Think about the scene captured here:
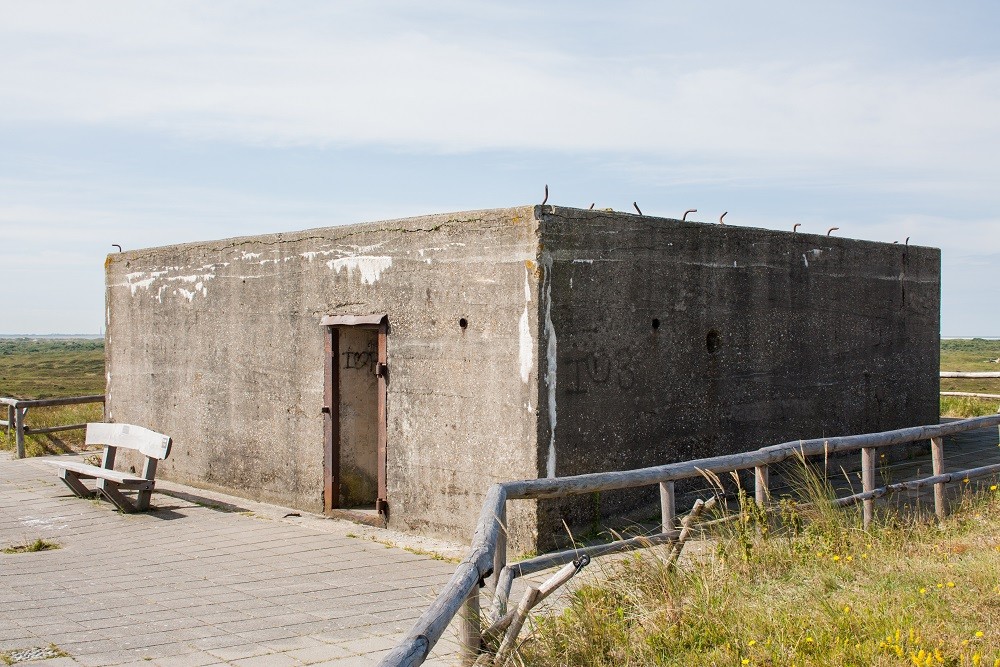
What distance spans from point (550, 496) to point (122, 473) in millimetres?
6878

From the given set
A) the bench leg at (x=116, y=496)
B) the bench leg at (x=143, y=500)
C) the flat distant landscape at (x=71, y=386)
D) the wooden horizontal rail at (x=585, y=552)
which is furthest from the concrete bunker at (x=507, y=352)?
the flat distant landscape at (x=71, y=386)

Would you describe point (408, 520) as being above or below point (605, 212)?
below

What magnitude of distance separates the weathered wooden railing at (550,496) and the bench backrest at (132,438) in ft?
18.7

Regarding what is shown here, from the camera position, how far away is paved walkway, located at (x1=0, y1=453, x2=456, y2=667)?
5.72m

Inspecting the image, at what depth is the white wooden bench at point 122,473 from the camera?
10.5 metres

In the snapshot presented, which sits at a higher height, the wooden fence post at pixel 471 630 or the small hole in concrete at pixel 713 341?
the small hole in concrete at pixel 713 341

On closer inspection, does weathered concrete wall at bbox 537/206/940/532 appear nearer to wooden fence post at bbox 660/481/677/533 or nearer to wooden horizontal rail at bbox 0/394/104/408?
wooden fence post at bbox 660/481/677/533

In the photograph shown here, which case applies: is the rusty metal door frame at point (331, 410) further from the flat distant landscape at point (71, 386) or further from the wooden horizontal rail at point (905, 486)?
the flat distant landscape at point (71, 386)

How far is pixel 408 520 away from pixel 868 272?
20.4 ft

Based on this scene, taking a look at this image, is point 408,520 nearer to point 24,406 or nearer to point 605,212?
point 605,212

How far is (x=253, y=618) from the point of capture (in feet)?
20.9

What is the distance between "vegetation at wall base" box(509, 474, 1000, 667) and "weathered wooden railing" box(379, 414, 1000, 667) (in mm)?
228

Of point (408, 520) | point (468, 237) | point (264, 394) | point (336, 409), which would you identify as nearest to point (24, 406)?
point (264, 394)

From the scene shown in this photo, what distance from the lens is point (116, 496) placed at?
10594 millimetres
